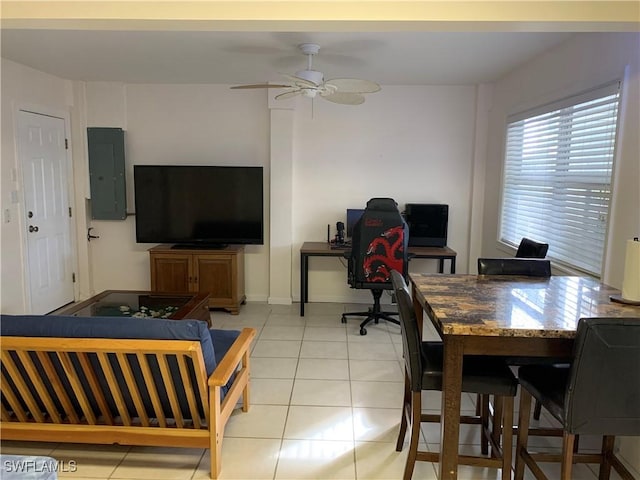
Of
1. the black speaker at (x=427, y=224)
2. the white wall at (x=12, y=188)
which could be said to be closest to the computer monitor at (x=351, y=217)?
the black speaker at (x=427, y=224)

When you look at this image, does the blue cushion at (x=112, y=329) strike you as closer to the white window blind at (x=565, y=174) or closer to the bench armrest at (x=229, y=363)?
the bench armrest at (x=229, y=363)

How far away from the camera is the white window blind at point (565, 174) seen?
286 centimetres

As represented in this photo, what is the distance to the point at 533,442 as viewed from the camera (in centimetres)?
256

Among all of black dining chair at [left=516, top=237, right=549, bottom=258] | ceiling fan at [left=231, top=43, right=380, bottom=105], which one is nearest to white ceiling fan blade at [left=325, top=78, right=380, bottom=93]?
ceiling fan at [left=231, top=43, right=380, bottom=105]

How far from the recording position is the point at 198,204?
16.3ft

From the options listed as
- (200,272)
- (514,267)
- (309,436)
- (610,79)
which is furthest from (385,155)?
(309,436)

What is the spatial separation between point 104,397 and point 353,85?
2517 mm

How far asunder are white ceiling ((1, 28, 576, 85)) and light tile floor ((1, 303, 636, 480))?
248 centimetres

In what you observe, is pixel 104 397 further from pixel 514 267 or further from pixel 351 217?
pixel 351 217

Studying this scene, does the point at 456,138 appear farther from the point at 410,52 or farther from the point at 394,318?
the point at 394,318

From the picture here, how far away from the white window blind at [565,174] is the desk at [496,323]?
36.2 inches

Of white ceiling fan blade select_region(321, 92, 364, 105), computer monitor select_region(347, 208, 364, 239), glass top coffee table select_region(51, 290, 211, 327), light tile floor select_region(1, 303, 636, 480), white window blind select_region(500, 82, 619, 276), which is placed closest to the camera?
light tile floor select_region(1, 303, 636, 480)

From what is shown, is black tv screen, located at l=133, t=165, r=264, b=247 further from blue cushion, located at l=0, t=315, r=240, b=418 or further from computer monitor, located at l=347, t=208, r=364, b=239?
blue cushion, located at l=0, t=315, r=240, b=418

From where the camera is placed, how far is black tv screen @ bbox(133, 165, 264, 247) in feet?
16.1
